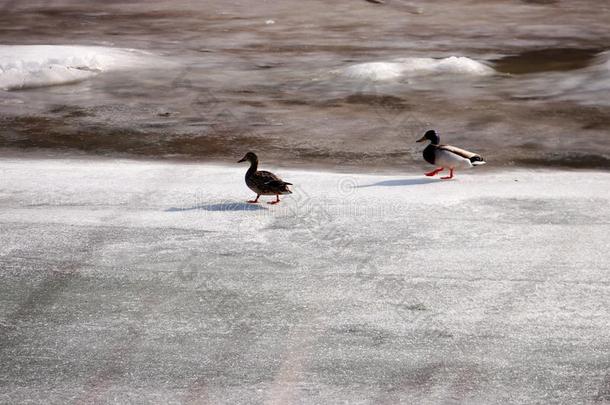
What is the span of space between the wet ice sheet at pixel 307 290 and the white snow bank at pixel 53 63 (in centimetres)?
516

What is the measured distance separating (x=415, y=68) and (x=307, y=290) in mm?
8945

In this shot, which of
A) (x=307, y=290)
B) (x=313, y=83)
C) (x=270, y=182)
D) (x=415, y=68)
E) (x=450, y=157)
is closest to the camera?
(x=307, y=290)

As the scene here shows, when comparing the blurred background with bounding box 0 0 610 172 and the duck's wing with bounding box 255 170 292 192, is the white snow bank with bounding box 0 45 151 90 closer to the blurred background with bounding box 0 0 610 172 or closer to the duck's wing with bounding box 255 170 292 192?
the blurred background with bounding box 0 0 610 172

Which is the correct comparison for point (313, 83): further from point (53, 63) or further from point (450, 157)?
point (450, 157)

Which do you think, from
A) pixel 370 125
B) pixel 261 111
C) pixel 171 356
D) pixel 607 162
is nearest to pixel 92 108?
pixel 261 111

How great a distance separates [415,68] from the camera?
15047 millimetres

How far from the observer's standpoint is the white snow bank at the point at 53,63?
46.8 ft

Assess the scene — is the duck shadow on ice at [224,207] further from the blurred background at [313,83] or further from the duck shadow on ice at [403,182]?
the blurred background at [313,83]

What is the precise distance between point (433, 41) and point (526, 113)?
211 inches

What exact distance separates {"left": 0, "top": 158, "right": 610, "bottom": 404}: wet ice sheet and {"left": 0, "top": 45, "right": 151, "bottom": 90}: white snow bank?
5.16 m

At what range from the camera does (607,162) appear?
1038 cm

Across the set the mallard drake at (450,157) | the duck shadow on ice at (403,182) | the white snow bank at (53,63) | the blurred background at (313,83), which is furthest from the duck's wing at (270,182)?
the white snow bank at (53,63)

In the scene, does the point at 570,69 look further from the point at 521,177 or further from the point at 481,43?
the point at 521,177

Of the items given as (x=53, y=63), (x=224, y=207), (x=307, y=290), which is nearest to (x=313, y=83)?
(x=53, y=63)
